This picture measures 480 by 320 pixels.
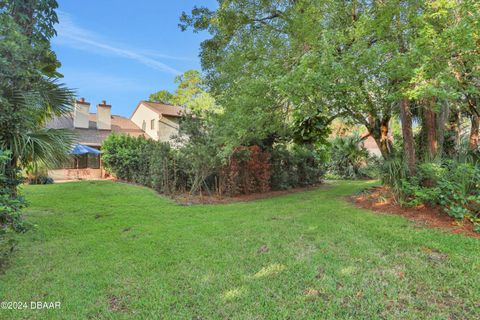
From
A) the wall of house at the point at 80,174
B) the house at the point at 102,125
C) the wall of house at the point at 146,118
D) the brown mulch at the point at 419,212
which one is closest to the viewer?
the brown mulch at the point at 419,212

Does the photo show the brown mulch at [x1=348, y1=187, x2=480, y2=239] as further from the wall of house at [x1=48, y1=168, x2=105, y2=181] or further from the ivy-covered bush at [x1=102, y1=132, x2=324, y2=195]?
the wall of house at [x1=48, y1=168, x2=105, y2=181]

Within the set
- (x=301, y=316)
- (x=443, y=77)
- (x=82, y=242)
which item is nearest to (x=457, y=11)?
(x=443, y=77)

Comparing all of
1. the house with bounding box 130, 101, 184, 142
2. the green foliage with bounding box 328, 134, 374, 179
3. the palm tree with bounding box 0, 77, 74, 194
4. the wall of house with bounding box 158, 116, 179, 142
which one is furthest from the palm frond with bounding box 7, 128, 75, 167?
the wall of house with bounding box 158, 116, 179, 142

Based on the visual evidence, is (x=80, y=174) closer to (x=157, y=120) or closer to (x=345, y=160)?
(x=157, y=120)

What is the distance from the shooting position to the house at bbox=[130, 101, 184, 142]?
21812mm

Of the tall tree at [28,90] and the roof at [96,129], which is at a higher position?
the roof at [96,129]

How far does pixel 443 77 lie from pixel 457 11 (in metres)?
1.57

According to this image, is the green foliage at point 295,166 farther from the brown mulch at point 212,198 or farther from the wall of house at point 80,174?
the wall of house at point 80,174

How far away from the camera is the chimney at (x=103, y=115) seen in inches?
878

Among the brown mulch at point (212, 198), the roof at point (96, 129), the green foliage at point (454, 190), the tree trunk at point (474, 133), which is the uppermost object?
the roof at point (96, 129)

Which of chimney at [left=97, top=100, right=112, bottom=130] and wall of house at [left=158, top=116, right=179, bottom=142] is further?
chimney at [left=97, top=100, right=112, bottom=130]

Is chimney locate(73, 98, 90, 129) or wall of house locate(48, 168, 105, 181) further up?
chimney locate(73, 98, 90, 129)

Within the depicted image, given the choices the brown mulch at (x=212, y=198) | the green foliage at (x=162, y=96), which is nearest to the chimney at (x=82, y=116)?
the green foliage at (x=162, y=96)

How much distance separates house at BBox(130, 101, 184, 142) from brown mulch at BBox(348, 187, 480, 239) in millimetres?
16516
